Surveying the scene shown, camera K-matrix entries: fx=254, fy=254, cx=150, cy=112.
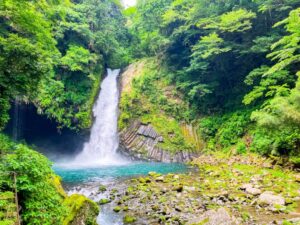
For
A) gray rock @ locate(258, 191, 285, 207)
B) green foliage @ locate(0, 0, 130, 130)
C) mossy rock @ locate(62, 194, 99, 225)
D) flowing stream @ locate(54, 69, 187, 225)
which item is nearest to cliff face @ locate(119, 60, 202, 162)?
flowing stream @ locate(54, 69, 187, 225)

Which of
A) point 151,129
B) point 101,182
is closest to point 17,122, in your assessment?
point 151,129

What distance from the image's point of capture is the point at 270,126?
11.7 m

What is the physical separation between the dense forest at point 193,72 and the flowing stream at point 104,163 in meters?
→ 0.98

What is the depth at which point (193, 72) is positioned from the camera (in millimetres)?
22906

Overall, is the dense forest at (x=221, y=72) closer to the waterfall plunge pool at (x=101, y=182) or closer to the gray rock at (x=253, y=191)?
the gray rock at (x=253, y=191)

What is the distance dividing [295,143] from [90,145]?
1526cm

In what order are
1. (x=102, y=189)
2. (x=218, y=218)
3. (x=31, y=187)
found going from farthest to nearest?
(x=102, y=189), (x=218, y=218), (x=31, y=187)

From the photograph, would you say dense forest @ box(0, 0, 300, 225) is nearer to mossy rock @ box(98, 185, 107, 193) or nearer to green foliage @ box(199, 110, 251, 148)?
green foliage @ box(199, 110, 251, 148)

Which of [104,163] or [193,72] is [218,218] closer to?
[104,163]

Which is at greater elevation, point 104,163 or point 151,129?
point 151,129

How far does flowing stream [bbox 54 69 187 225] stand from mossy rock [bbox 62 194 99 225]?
1.93m

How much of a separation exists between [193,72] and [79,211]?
60.6 feet

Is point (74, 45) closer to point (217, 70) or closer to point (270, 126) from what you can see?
point (217, 70)

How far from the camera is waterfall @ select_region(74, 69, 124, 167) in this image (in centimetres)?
2075
